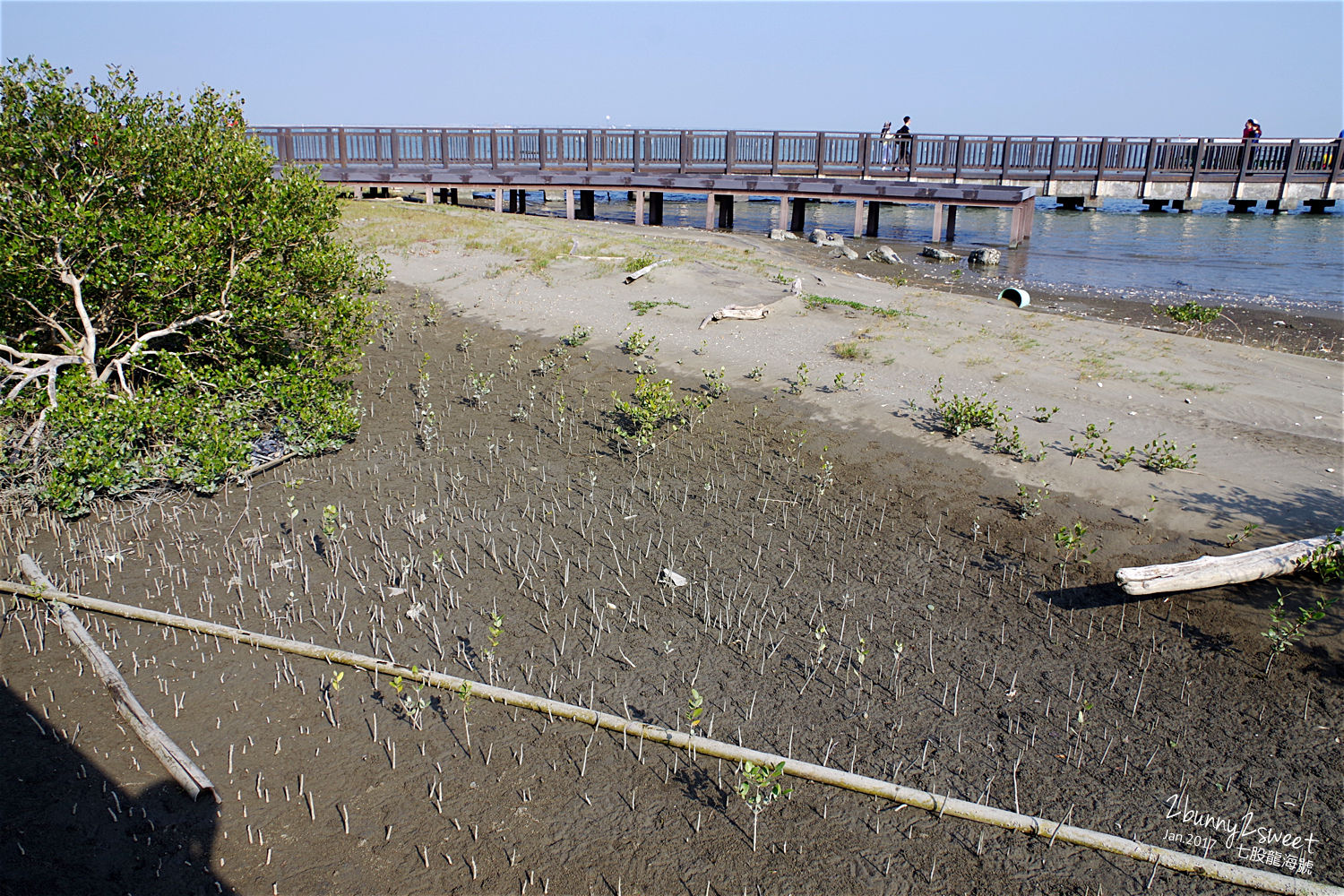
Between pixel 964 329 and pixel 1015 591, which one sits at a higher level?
pixel 964 329

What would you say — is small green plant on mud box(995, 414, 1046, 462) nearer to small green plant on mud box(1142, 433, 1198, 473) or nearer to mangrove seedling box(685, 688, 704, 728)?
small green plant on mud box(1142, 433, 1198, 473)

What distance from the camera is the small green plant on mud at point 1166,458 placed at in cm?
846

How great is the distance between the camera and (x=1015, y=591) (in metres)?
6.85

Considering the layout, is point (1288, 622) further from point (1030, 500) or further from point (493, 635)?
point (493, 635)

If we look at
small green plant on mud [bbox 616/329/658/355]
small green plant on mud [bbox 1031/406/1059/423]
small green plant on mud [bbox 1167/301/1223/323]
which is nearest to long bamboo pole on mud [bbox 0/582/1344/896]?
small green plant on mud [bbox 1031/406/1059/423]

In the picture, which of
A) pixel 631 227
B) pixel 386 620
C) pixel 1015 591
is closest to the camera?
pixel 386 620

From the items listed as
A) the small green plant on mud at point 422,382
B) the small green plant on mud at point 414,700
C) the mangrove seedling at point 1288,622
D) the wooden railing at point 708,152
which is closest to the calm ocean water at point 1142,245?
the wooden railing at point 708,152

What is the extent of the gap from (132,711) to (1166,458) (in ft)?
30.4

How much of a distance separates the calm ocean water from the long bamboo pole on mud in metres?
18.8

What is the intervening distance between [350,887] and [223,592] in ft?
11.2

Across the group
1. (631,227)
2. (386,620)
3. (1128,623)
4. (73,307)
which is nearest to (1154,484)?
(1128,623)

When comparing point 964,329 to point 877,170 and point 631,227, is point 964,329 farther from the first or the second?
point 877,170

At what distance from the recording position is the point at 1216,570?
20.9 ft

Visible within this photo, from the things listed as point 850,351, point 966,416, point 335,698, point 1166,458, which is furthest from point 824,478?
point 335,698
